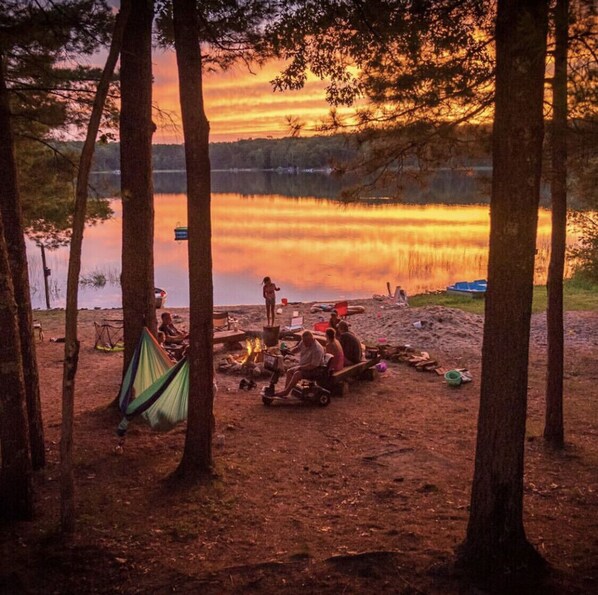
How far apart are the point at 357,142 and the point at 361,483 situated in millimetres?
3866

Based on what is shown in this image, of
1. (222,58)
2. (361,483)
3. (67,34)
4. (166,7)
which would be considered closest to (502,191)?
(361,483)

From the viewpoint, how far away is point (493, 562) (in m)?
4.37

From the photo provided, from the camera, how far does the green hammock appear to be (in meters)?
7.34

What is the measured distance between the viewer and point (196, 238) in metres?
6.14

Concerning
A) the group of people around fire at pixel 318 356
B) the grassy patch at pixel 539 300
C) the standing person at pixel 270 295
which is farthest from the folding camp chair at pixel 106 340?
the grassy patch at pixel 539 300

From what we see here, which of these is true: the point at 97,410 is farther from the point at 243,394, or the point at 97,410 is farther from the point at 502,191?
the point at 502,191

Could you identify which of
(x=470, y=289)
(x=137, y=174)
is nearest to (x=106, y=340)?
(x=137, y=174)

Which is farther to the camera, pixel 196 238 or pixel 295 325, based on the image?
pixel 295 325

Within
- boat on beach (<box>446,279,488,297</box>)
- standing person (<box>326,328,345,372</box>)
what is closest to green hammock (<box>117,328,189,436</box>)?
standing person (<box>326,328,345,372</box>)

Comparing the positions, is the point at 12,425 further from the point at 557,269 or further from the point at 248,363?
the point at 248,363

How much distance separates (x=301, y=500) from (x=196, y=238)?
2.84m

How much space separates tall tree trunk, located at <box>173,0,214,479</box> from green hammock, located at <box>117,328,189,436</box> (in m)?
1.02

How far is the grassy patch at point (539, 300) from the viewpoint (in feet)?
60.9

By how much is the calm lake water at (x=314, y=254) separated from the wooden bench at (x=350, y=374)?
701cm
